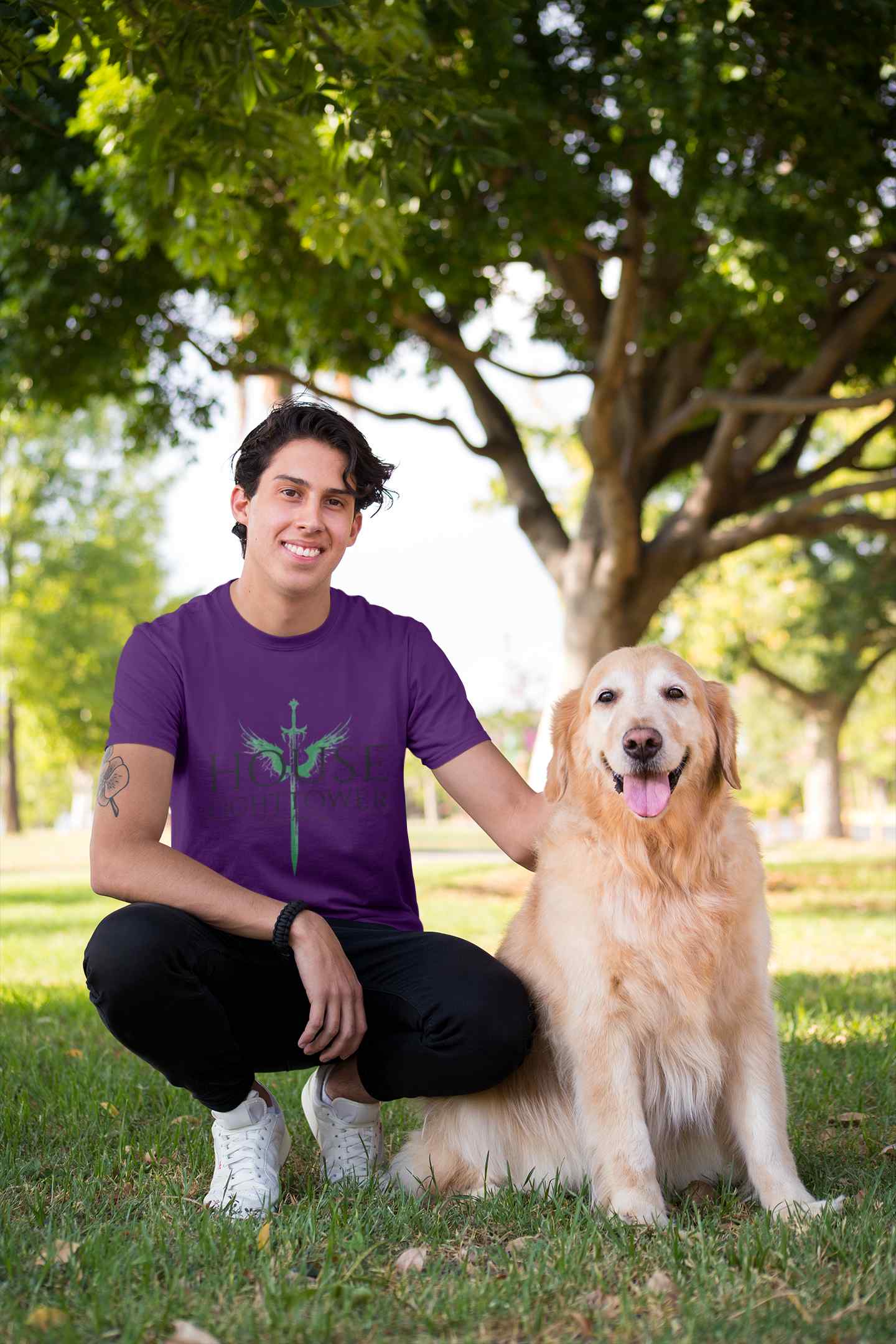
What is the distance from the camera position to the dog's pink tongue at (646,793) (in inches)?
108

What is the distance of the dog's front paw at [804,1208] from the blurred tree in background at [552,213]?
3.37 metres

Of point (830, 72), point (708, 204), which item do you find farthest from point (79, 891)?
point (830, 72)

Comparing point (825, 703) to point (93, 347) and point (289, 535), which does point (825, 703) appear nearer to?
point (93, 347)

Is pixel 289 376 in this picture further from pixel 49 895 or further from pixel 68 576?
pixel 68 576

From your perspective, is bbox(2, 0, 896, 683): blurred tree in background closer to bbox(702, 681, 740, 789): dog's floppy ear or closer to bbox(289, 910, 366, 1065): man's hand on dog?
bbox(702, 681, 740, 789): dog's floppy ear

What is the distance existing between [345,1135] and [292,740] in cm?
105

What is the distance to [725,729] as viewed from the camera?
3.00 metres

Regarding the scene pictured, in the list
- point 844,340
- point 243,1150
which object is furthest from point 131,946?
point 844,340

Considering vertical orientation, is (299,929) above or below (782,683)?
below

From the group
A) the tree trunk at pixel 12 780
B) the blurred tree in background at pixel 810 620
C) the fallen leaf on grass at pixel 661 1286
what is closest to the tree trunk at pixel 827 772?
the blurred tree in background at pixel 810 620

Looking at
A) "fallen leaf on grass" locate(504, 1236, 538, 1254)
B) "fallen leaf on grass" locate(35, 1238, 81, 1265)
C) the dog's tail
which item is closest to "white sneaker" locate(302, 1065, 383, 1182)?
the dog's tail

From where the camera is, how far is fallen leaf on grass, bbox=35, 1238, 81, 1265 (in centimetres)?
227

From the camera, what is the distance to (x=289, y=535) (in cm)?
317

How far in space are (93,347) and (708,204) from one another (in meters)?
5.08
